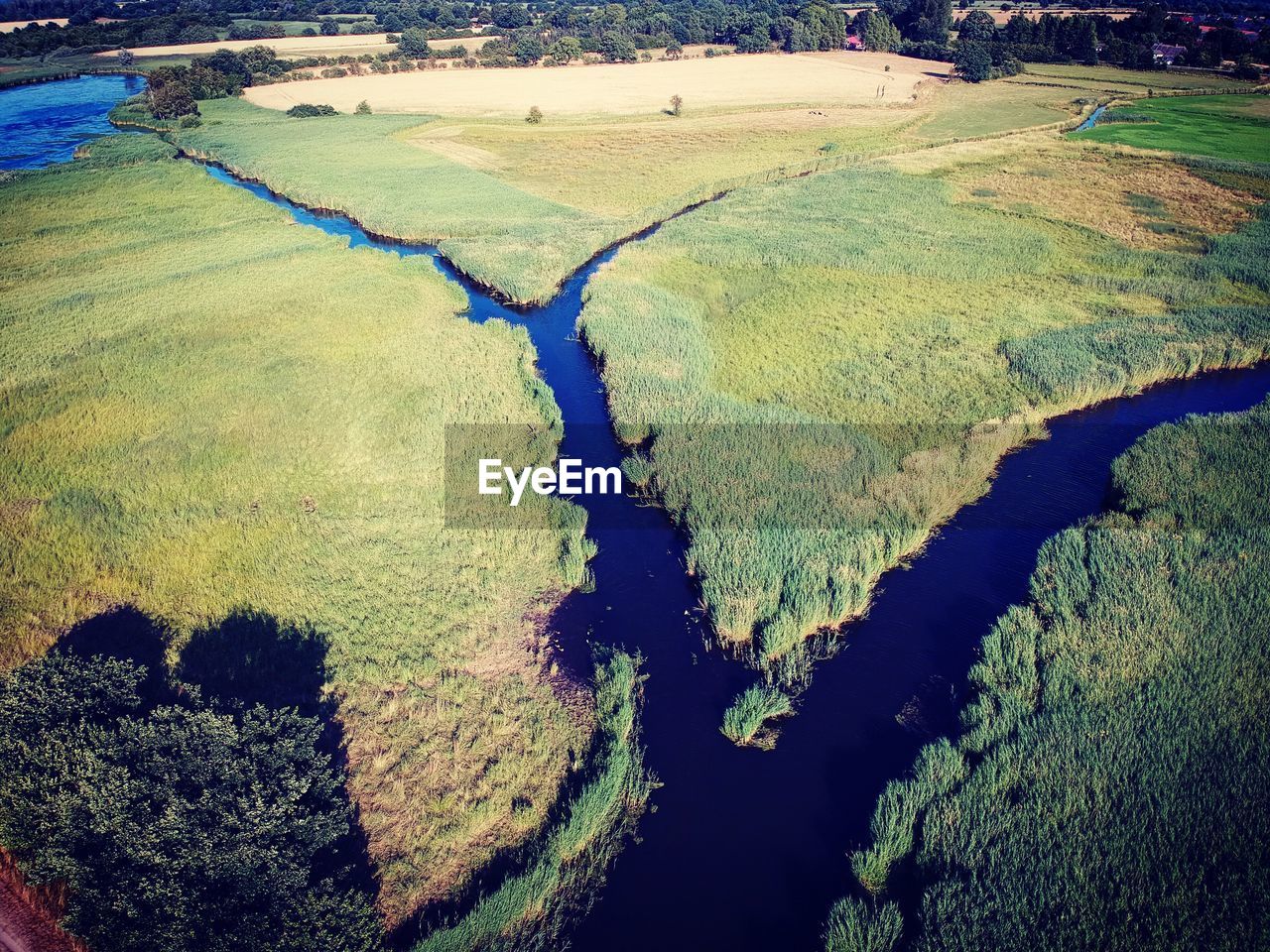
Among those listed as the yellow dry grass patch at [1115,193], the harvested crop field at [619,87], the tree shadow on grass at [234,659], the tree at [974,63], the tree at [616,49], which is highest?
the tree at [616,49]

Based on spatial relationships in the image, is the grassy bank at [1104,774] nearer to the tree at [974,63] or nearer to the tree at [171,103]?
the tree at [171,103]

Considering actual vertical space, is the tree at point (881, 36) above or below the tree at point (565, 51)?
above

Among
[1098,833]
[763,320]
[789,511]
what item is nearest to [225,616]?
[789,511]

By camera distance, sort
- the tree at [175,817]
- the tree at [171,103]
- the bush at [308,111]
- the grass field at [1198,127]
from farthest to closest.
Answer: the bush at [308,111]
the tree at [171,103]
the grass field at [1198,127]
the tree at [175,817]

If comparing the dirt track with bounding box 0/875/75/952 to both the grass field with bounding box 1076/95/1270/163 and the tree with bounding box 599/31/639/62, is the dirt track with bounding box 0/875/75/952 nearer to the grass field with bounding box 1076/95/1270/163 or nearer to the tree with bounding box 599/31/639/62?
the grass field with bounding box 1076/95/1270/163

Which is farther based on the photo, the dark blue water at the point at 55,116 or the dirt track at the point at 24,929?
the dark blue water at the point at 55,116

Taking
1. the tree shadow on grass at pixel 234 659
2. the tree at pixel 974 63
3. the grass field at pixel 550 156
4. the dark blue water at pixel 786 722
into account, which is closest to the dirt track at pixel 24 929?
the tree shadow on grass at pixel 234 659
